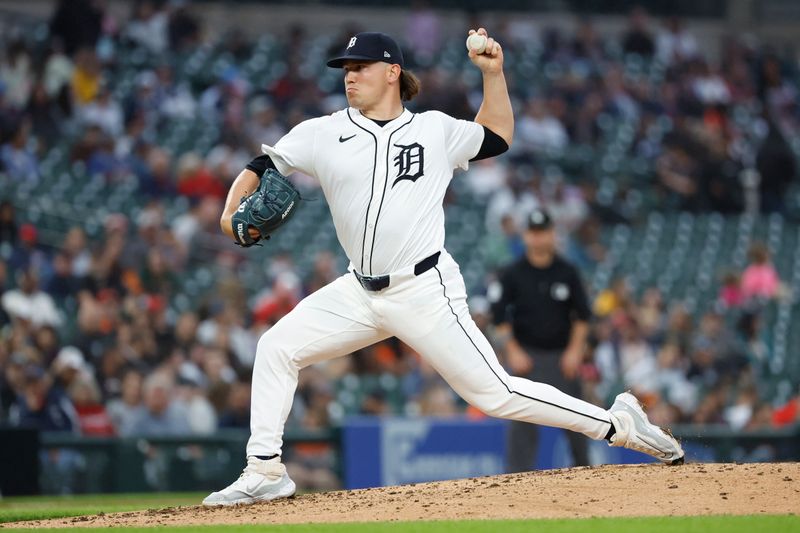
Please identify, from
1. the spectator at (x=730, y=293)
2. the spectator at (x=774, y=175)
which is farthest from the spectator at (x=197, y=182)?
the spectator at (x=774, y=175)

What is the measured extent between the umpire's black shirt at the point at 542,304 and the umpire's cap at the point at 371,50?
3289mm

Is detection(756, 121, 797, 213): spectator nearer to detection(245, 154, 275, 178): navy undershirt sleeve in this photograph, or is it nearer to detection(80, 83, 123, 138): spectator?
detection(80, 83, 123, 138): spectator

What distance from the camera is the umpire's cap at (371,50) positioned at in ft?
19.6

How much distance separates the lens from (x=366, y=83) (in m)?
6.01

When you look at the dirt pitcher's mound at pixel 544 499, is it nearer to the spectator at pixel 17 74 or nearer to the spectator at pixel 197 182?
the spectator at pixel 197 182

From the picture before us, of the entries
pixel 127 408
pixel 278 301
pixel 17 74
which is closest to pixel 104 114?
pixel 17 74

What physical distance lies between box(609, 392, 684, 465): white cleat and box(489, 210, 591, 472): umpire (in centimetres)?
230

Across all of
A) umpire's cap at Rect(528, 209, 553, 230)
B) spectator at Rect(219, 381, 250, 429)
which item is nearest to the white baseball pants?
umpire's cap at Rect(528, 209, 553, 230)

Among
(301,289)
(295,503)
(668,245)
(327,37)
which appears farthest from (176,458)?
(327,37)

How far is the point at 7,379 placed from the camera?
35.0 feet

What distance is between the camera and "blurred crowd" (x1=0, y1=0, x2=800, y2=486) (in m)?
11.2

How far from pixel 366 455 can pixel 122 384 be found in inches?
80.3

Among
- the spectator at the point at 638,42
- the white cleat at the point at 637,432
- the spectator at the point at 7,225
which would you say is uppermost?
the spectator at the point at 638,42

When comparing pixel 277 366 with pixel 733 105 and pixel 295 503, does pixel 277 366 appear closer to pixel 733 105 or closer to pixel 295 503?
pixel 295 503
